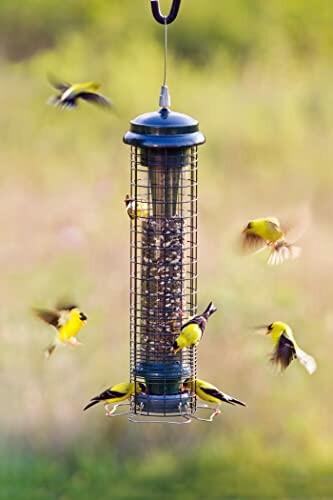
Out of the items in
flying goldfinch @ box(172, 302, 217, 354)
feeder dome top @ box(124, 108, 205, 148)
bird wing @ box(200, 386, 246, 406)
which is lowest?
bird wing @ box(200, 386, 246, 406)

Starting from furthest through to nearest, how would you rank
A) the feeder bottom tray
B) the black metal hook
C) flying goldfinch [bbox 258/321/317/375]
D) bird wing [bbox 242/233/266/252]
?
bird wing [bbox 242/233/266/252], flying goldfinch [bbox 258/321/317/375], the feeder bottom tray, the black metal hook

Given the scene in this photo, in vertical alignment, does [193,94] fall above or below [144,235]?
above

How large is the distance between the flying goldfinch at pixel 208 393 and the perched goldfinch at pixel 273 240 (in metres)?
0.56

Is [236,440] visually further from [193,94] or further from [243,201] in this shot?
[193,94]

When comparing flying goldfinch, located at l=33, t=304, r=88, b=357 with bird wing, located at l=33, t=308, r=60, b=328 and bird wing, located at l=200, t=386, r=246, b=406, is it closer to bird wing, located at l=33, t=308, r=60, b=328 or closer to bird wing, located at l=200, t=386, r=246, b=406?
bird wing, located at l=33, t=308, r=60, b=328

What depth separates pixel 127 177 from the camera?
23.5 ft

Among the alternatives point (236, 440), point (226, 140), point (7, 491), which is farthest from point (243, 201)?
point (7, 491)

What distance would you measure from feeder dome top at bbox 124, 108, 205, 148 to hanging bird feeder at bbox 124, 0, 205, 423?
0.28ft

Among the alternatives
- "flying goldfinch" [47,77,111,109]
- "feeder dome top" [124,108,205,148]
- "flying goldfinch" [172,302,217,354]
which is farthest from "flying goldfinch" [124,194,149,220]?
"flying goldfinch" [47,77,111,109]

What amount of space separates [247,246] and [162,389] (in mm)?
733

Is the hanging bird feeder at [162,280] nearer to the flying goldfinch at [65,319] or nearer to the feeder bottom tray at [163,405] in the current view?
the feeder bottom tray at [163,405]

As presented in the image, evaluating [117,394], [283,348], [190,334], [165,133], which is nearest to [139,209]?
[165,133]

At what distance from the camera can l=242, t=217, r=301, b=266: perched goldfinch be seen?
13.8 ft

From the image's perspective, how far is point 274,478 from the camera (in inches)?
320
